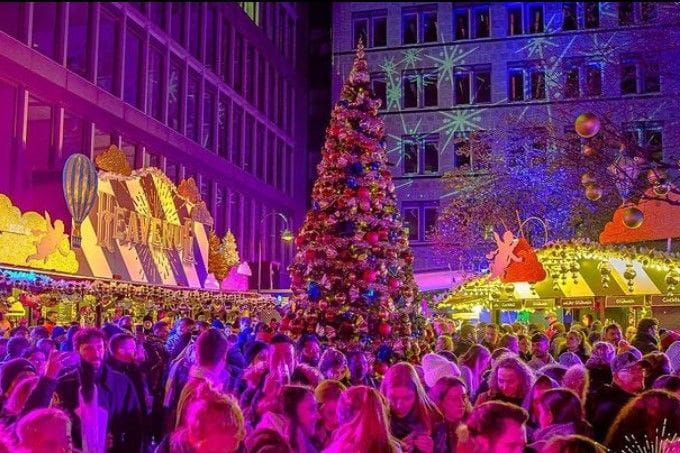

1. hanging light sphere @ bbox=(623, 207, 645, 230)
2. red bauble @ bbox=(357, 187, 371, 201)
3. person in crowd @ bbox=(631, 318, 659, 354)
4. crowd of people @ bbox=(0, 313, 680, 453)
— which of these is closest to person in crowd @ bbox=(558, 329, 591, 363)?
person in crowd @ bbox=(631, 318, 659, 354)

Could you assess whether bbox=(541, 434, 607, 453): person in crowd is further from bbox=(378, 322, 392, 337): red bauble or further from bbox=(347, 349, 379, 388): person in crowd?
bbox=(378, 322, 392, 337): red bauble

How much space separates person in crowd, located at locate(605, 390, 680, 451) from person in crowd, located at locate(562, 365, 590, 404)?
1248 mm

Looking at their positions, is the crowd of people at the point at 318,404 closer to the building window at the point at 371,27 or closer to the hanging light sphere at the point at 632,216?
the hanging light sphere at the point at 632,216

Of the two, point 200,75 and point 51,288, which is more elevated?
point 200,75

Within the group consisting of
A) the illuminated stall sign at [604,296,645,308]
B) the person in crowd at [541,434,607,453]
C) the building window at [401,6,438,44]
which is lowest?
the person in crowd at [541,434,607,453]

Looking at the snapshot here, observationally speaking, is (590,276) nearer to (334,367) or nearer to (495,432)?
(334,367)

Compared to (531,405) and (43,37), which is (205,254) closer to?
(43,37)

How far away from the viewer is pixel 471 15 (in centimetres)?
4269

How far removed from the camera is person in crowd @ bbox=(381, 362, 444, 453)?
18.6 feet

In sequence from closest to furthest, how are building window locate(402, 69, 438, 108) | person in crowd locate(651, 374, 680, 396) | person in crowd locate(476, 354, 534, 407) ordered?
1. person in crowd locate(651, 374, 680, 396)
2. person in crowd locate(476, 354, 534, 407)
3. building window locate(402, 69, 438, 108)

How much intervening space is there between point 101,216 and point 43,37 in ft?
17.6

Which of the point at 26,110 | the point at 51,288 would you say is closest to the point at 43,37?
the point at 26,110

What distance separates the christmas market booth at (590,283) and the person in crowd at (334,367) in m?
9.06

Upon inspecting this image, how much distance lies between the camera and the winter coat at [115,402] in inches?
266
